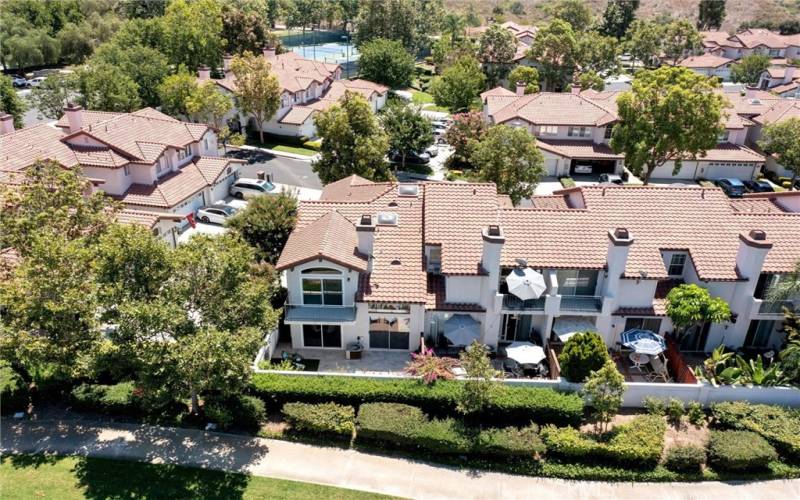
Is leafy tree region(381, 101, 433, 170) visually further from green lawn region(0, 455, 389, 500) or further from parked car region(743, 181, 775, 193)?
green lawn region(0, 455, 389, 500)

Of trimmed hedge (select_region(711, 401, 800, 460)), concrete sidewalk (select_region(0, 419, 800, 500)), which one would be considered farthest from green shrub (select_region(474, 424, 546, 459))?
trimmed hedge (select_region(711, 401, 800, 460))

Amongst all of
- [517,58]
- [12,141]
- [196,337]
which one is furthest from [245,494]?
[517,58]

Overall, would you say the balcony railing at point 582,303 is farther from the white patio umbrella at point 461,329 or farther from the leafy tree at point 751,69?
the leafy tree at point 751,69

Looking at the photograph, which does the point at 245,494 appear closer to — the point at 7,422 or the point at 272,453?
the point at 272,453

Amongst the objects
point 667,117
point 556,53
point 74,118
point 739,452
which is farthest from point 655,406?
point 556,53

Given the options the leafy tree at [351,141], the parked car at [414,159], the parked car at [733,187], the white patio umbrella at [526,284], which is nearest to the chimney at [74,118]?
the leafy tree at [351,141]

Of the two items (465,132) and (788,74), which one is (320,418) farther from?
(788,74)
